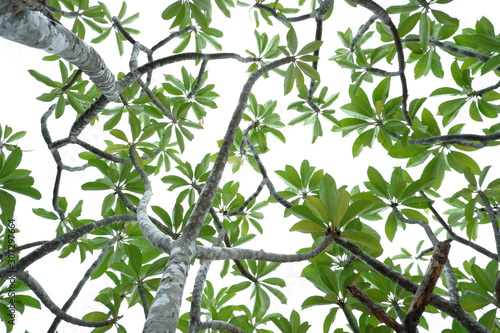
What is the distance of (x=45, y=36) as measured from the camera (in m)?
1.17

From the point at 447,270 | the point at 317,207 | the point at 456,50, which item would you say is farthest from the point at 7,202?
the point at 456,50

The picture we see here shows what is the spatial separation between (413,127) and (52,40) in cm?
239

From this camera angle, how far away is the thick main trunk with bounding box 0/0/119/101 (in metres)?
1.00

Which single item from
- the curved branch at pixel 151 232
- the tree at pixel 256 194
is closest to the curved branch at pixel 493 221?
the tree at pixel 256 194

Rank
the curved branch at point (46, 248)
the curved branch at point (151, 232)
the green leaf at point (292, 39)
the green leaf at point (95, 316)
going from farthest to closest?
the green leaf at point (292, 39)
the green leaf at point (95, 316)
the curved branch at point (46, 248)
the curved branch at point (151, 232)

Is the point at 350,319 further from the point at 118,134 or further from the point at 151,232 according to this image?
the point at 118,134

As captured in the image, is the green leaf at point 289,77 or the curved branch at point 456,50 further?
the curved branch at point 456,50

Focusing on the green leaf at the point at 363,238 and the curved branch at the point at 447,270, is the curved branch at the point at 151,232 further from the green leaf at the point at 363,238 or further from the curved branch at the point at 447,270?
the curved branch at the point at 447,270

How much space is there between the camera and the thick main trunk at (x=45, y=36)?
1.00 meters

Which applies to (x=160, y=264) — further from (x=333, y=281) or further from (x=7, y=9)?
(x=7, y=9)

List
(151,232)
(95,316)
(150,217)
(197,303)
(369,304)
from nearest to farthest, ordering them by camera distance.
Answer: (369,304) → (151,232) → (197,303) → (95,316) → (150,217)

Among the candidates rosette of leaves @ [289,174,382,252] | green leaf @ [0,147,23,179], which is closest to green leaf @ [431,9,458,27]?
rosette of leaves @ [289,174,382,252]

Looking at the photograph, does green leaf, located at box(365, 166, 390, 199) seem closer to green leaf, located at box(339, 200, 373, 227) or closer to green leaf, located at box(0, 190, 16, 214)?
green leaf, located at box(339, 200, 373, 227)

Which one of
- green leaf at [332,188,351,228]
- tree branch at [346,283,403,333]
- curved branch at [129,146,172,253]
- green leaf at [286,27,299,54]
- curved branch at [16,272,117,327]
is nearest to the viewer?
tree branch at [346,283,403,333]
